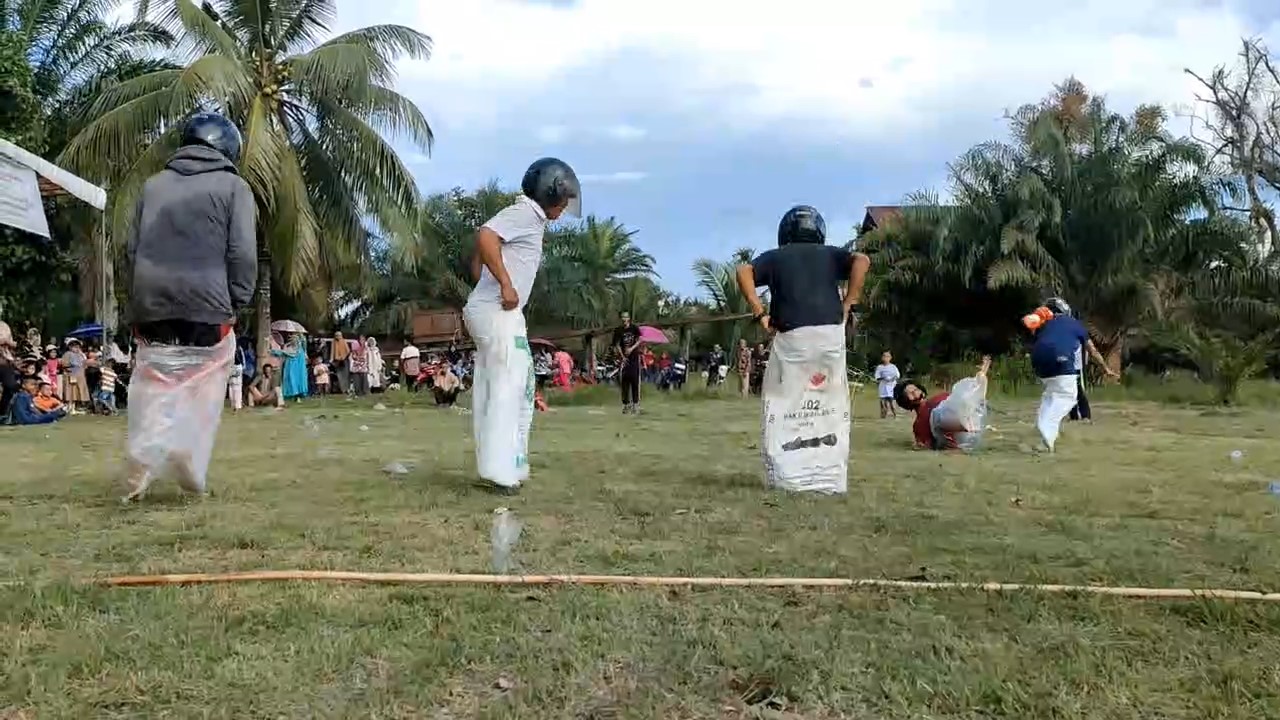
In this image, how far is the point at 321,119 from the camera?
2150 centimetres

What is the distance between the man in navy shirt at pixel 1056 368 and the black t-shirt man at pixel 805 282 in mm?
4025

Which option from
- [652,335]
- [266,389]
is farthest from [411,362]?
[652,335]

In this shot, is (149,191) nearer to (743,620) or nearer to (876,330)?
(743,620)

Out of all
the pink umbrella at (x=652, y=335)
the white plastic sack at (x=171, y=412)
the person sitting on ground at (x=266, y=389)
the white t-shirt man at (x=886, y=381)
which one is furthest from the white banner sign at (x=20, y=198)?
the pink umbrella at (x=652, y=335)

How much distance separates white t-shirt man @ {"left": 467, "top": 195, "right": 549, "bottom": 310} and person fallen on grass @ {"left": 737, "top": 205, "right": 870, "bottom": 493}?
1174 millimetres

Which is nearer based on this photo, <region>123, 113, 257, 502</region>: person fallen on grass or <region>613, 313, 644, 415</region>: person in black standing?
<region>123, 113, 257, 502</region>: person fallen on grass

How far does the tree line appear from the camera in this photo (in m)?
19.7

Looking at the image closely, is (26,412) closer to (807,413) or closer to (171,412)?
(171,412)

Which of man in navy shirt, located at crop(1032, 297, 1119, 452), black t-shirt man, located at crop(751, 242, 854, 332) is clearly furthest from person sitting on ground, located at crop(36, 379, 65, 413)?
man in navy shirt, located at crop(1032, 297, 1119, 452)

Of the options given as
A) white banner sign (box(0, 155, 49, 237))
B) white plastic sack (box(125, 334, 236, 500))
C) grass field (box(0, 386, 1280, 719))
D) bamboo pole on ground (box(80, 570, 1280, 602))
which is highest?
white banner sign (box(0, 155, 49, 237))

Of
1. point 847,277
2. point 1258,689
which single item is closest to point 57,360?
point 847,277

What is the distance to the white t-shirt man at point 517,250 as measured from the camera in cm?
607

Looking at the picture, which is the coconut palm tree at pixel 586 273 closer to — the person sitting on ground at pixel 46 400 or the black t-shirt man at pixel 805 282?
the person sitting on ground at pixel 46 400

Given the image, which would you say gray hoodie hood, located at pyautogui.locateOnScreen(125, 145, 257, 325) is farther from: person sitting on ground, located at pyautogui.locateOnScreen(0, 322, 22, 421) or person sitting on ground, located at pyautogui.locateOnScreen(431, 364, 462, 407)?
person sitting on ground, located at pyautogui.locateOnScreen(431, 364, 462, 407)
